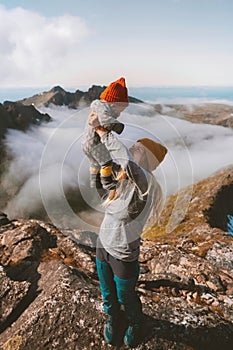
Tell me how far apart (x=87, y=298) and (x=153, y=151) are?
219 inches

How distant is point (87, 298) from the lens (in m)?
8.41

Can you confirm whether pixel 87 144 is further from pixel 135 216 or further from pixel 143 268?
pixel 143 268

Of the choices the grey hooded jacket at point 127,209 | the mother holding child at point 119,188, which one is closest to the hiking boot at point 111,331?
the mother holding child at point 119,188

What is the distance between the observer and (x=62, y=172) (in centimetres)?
559

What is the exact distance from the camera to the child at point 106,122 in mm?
4375

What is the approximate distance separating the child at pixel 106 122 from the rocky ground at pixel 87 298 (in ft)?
4.86

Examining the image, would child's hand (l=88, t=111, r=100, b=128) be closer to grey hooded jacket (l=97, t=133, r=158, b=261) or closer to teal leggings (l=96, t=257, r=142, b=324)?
grey hooded jacket (l=97, t=133, r=158, b=261)

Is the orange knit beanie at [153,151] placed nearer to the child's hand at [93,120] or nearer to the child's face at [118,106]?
the child's face at [118,106]

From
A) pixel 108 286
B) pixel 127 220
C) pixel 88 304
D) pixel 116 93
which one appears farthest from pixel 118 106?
pixel 88 304

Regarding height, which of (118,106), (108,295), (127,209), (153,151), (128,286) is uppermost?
(118,106)

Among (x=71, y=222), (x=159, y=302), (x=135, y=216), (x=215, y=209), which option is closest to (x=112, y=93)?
(x=135, y=216)

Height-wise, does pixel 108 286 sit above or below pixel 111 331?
above

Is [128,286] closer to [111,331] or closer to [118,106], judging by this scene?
[111,331]

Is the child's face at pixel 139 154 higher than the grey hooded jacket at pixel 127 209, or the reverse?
the child's face at pixel 139 154
